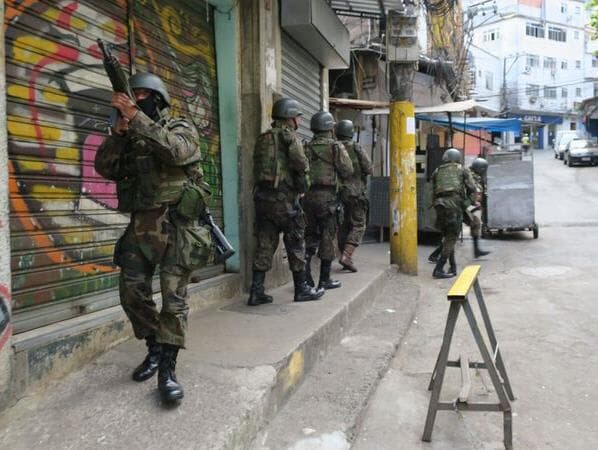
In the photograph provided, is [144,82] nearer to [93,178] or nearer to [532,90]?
[93,178]

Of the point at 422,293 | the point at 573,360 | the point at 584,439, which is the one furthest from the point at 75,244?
the point at 422,293

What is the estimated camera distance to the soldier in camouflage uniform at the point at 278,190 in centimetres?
463

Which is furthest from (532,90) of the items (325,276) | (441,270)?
(325,276)

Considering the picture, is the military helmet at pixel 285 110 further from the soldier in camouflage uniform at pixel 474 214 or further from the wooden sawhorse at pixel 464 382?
the soldier in camouflage uniform at pixel 474 214

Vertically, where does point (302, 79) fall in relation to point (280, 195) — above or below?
above

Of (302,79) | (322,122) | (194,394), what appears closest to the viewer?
(194,394)

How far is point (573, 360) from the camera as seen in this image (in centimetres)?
436

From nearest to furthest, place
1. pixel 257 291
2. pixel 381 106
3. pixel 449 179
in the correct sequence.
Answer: pixel 257 291, pixel 449 179, pixel 381 106

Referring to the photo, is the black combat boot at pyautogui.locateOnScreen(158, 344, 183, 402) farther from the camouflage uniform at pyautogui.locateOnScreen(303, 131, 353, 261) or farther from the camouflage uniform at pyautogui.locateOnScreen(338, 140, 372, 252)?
the camouflage uniform at pyautogui.locateOnScreen(338, 140, 372, 252)

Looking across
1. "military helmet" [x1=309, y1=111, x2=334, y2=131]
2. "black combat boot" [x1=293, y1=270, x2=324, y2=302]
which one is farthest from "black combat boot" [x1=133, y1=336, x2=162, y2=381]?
"military helmet" [x1=309, y1=111, x2=334, y2=131]

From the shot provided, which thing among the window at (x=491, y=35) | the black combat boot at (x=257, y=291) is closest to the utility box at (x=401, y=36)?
the black combat boot at (x=257, y=291)

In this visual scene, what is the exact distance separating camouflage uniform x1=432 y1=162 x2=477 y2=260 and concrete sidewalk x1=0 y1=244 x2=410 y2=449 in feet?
13.3

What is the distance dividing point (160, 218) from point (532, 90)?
162 ft

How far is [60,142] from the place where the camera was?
10.8 ft
